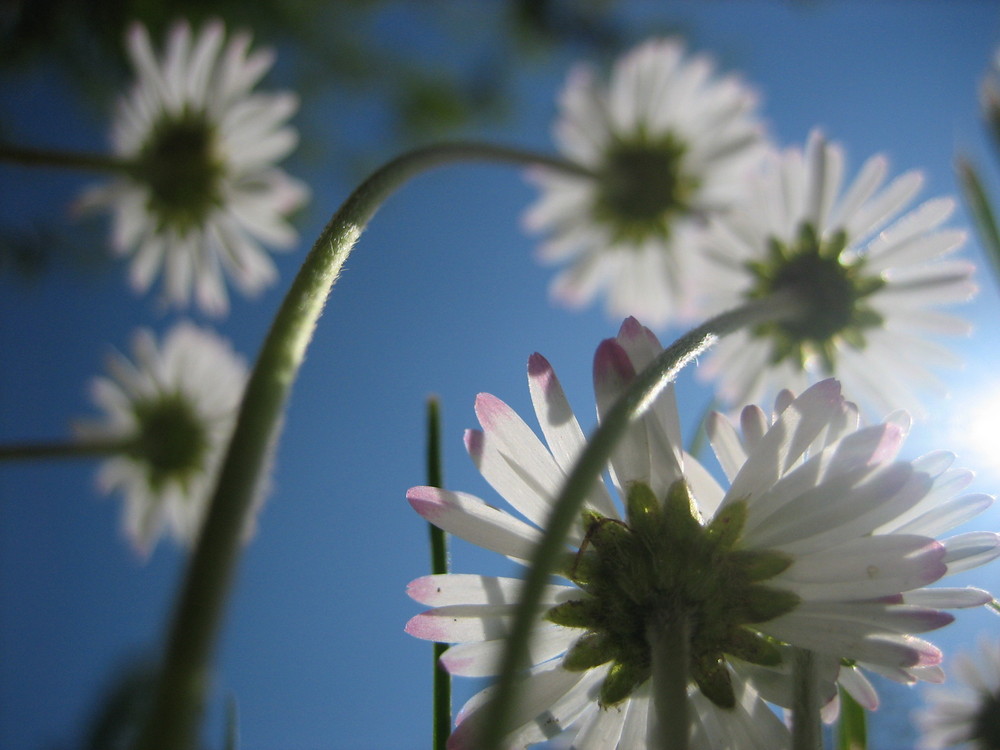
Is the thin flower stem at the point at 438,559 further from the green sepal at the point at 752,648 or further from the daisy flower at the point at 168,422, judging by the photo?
the daisy flower at the point at 168,422

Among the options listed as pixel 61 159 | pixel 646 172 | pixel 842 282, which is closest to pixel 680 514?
pixel 61 159

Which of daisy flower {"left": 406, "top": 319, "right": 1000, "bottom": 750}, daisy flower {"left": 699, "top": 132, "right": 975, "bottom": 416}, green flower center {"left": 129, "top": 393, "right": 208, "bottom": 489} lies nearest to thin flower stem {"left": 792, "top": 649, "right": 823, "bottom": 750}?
daisy flower {"left": 406, "top": 319, "right": 1000, "bottom": 750}

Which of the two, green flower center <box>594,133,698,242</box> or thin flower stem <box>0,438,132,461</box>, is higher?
green flower center <box>594,133,698,242</box>

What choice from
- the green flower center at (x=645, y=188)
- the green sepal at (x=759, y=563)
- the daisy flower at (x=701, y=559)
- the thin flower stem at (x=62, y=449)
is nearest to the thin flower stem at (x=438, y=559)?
the daisy flower at (x=701, y=559)

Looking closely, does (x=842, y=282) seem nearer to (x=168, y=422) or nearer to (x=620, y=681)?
(x=620, y=681)

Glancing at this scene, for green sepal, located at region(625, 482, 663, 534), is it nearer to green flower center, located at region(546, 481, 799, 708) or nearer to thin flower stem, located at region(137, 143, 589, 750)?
green flower center, located at region(546, 481, 799, 708)

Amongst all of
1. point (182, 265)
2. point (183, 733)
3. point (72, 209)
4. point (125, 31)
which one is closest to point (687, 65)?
point (182, 265)

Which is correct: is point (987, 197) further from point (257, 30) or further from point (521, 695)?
point (257, 30)
